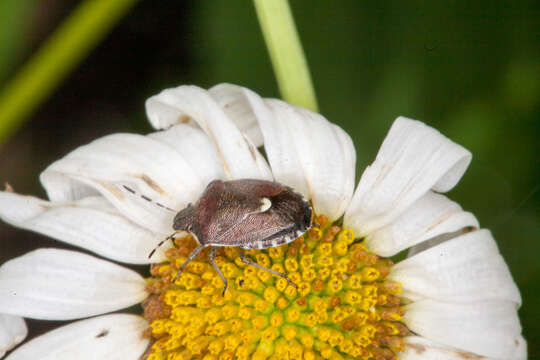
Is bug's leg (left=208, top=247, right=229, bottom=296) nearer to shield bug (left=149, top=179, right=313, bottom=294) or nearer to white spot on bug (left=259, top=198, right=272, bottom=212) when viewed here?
shield bug (left=149, top=179, right=313, bottom=294)

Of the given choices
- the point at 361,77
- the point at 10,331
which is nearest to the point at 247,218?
the point at 10,331

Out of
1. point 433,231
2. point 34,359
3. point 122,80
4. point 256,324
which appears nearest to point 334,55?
point 122,80

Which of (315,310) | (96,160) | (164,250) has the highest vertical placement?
(96,160)

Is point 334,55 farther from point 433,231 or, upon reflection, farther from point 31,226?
point 31,226

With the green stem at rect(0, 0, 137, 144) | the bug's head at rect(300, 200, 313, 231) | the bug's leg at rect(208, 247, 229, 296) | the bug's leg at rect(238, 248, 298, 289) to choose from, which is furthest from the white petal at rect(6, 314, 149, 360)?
the green stem at rect(0, 0, 137, 144)

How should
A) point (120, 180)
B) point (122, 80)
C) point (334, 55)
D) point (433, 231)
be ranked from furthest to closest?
point (122, 80) < point (334, 55) < point (120, 180) < point (433, 231)

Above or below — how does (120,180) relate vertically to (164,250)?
above

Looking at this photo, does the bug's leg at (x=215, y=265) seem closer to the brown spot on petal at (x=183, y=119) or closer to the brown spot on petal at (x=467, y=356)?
the brown spot on petal at (x=183, y=119)
